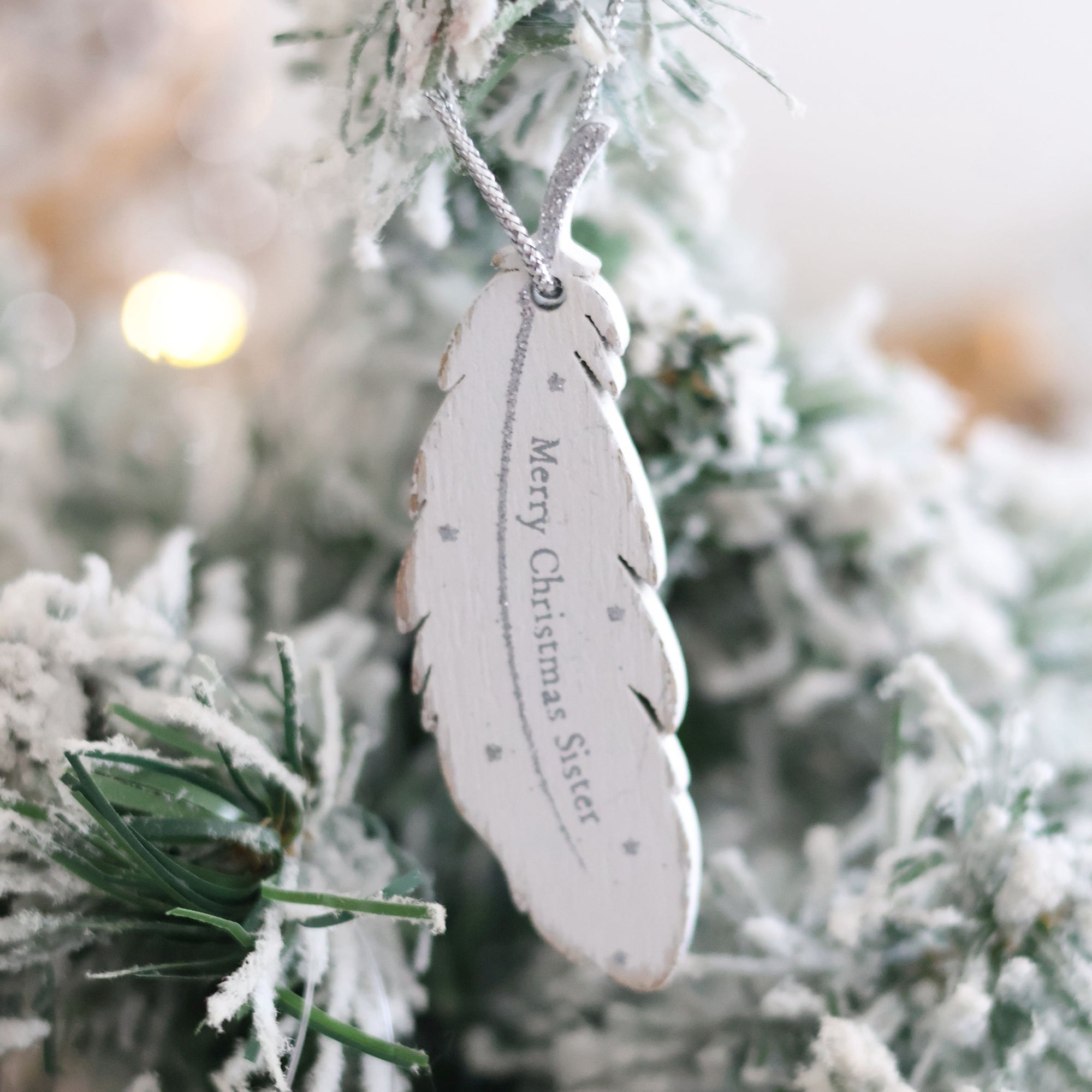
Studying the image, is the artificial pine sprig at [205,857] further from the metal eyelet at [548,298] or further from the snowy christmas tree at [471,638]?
the metal eyelet at [548,298]

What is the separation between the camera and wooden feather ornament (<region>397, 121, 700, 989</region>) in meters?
0.34

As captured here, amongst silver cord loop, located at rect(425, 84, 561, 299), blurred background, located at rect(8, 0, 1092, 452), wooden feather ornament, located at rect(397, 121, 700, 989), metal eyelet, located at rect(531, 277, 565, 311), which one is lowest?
wooden feather ornament, located at rect(397, 121, 700, 989)

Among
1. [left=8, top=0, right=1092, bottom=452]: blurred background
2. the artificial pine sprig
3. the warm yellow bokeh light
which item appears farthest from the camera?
[left=8, top=0, right=1092, bottom=452]: blurred background

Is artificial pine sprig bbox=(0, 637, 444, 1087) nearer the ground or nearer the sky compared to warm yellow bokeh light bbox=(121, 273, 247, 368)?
nearer the ground

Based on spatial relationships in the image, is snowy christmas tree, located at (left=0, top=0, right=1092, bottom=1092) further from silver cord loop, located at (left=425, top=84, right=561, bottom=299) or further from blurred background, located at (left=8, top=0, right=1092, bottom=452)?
blurred background, located at (left=8, top=0, right=1092, bottom=452)

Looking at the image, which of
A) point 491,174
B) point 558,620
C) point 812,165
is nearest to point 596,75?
point 491,174

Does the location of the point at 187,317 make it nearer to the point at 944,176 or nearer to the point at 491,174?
the point at 491,174

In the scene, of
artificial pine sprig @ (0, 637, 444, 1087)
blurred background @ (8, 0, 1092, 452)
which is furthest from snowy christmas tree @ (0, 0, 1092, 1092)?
blurred background @ (8, 0, 1092, 452)

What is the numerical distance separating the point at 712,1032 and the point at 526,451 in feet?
0.89

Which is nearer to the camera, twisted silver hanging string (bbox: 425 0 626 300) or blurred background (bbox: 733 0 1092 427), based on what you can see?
twisted silver hanging string (bbox: 425 0 626 300)

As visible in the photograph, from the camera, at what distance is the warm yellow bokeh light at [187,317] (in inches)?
28.3

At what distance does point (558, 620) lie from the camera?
0.35 m

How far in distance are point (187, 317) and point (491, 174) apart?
0.51 metres

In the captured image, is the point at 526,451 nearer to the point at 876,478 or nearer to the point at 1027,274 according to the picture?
the point at 876,478
